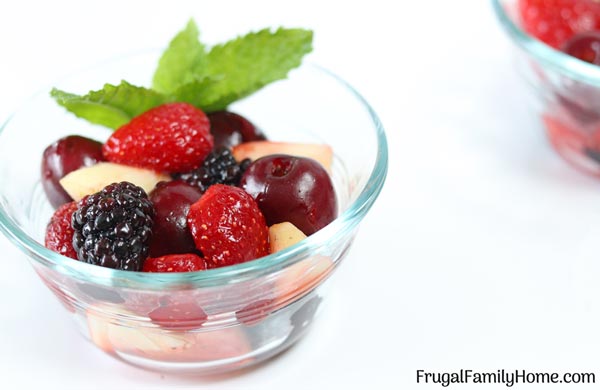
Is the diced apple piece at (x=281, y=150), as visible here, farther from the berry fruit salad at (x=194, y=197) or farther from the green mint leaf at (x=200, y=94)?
the green mint leaf at (x=200, y=94)

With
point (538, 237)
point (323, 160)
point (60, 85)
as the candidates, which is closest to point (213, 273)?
point (323, 160)

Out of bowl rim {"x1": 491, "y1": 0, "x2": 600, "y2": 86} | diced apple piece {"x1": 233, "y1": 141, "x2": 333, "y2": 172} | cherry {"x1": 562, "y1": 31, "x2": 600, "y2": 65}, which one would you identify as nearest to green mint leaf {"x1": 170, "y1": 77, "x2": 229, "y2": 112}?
diced apple piece {"x1": 233, "y1": 141, "x2": 333, "y2": 172}

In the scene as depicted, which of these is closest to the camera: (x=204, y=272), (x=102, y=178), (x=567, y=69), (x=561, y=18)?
(x=204, y=272)

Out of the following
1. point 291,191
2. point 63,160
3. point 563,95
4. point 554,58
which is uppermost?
point 63,160

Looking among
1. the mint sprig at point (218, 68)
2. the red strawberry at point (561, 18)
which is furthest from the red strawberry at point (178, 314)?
the red strawberry at point (561, 18)

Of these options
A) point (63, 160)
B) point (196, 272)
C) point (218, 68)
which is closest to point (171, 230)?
point (196, 272)

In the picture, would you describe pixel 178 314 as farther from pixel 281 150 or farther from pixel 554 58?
pixel 554 58

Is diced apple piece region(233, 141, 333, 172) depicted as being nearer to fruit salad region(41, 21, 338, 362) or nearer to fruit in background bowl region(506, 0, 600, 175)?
fruit salad region(41, 21, 338, 362)
